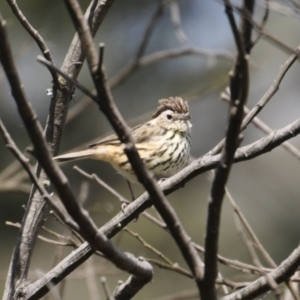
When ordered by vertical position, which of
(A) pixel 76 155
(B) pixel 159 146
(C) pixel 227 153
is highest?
(A) pixel 76 155

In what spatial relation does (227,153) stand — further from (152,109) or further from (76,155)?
(152,109)

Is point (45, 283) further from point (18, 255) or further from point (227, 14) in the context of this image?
point (227, 14)

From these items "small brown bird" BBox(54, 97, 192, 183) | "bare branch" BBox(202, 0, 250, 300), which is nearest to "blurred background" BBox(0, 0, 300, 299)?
"small brown bird" BBox(54, 97, 192, 183)

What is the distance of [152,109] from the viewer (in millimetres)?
8516

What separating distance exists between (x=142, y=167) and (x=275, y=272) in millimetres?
532

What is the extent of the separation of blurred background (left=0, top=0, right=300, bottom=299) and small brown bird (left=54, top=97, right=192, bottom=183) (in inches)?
126

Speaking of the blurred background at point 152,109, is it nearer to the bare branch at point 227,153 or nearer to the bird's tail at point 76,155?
the bird's tail at point 76,155

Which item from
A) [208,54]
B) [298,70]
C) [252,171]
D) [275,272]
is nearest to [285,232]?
[252,171]

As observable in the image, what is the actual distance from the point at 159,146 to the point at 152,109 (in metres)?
4.10

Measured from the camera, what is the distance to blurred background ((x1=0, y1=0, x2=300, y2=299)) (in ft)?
27.4

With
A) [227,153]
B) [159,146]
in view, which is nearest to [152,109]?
[159,146]

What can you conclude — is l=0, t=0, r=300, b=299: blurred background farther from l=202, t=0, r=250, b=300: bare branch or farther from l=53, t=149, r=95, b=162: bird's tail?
l=202, t=0, r=250, b=300: bare branch

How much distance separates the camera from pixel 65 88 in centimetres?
292

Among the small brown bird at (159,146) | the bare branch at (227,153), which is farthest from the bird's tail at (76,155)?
the bare branch at (227,153)
